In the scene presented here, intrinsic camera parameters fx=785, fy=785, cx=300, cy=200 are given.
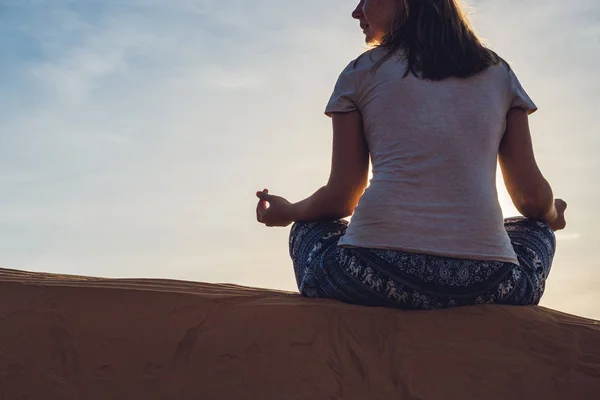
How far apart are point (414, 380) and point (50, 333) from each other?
A: 5.09 feet

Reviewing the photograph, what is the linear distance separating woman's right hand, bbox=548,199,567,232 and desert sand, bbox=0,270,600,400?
0.50m

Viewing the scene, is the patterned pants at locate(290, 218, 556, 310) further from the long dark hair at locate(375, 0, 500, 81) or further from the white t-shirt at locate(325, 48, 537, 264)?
the long dark hair at locate(375, 0, 500, 81)

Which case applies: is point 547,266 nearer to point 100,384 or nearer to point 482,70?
point 482,70

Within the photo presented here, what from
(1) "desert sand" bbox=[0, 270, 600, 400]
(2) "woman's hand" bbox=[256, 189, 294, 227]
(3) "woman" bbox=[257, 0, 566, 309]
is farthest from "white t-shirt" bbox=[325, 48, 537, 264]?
(2) "woman's hand" bbox=[256, 189, 294, 227]

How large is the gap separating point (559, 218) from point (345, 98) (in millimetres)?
1280

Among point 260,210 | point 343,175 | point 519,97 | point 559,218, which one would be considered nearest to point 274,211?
point 260,210

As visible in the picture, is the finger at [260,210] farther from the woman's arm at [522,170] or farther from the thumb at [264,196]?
the woman's arm at [522,170]

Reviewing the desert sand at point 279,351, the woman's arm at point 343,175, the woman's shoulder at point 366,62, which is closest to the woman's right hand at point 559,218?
the desert sand at point 279,351

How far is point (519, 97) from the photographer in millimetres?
3387

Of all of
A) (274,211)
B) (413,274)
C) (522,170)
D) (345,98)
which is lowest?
(413,274)

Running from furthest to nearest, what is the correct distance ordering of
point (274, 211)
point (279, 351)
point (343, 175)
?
point (274, 211) → point (343, 175) → point (279, 351)

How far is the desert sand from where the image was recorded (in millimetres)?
3127

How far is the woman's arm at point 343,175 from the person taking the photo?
11.0 feet

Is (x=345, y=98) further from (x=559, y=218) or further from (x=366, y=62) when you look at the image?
(x=559, y=218)
